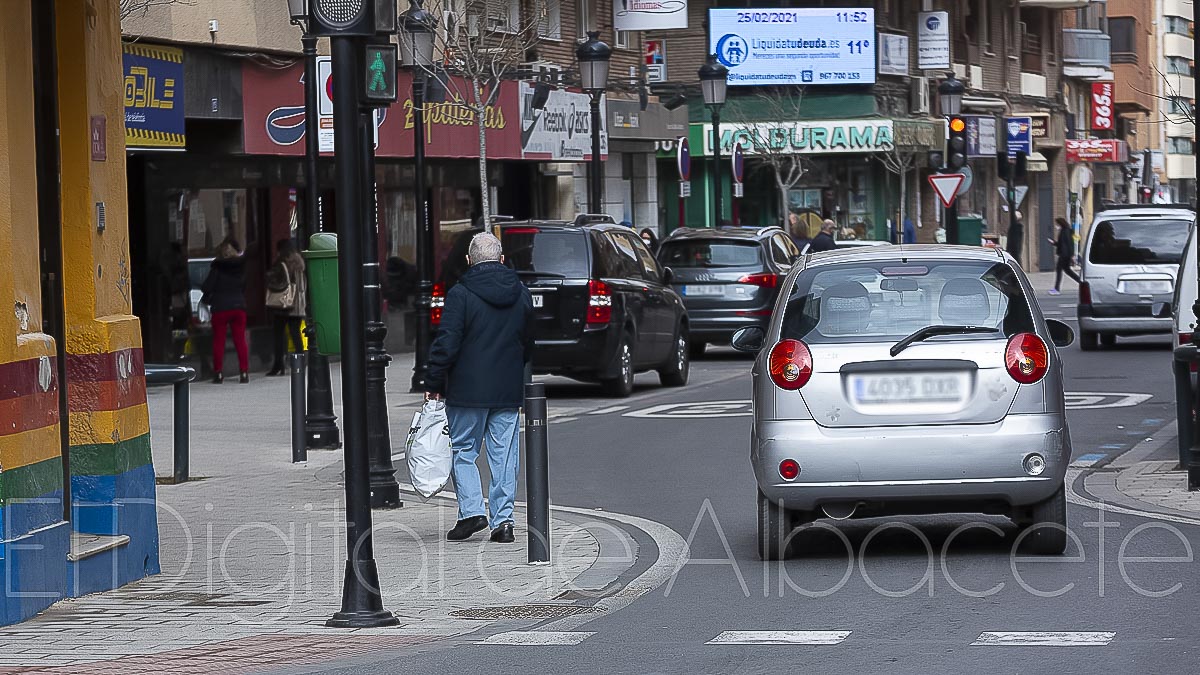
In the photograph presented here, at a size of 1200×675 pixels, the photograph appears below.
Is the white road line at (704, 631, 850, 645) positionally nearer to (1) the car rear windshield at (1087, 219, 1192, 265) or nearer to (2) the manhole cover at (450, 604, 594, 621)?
(2) the manhole cover at (450, 604, 594, 621)

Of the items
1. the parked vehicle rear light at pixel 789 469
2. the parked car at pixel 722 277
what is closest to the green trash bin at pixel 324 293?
the parked vehicle rear light at pixel 789 469

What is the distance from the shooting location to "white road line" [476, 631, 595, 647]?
8414mm

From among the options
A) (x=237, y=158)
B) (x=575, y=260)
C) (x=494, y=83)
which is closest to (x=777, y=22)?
(x=494, y=83)

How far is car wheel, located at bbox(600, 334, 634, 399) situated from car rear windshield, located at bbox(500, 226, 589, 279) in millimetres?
1124

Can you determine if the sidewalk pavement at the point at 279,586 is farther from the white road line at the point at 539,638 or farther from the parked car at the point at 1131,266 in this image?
the parked car at the point at 1131,266

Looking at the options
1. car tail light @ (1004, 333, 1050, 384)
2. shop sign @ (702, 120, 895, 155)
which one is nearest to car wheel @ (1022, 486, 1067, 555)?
car tail light @ (1004, 333, 1050, 384)

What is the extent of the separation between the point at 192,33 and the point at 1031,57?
49074 mm

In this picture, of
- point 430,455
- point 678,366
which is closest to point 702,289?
point 678,366

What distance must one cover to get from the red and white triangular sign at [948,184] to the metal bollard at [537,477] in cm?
2361

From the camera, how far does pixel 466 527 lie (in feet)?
38.2

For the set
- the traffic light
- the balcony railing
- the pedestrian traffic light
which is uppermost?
the balcony railing

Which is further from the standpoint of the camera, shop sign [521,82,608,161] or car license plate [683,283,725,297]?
shop sign [521,82,608,161]

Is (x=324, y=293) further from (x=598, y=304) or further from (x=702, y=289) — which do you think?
(x=702, y=289)

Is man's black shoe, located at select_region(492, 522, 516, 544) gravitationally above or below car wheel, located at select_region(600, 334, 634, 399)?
below
